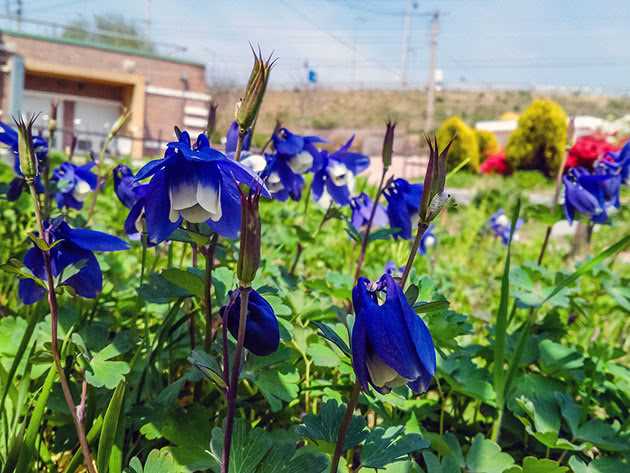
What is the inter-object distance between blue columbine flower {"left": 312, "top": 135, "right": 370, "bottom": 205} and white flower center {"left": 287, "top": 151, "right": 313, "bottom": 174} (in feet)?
0.27

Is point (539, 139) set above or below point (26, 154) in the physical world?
above

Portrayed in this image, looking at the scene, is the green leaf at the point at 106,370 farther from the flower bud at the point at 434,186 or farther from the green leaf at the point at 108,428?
the flower bud at the point at 434,186

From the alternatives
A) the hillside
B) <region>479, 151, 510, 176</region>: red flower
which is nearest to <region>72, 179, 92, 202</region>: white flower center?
<region>479, 151, 510, 176</region>: red flower

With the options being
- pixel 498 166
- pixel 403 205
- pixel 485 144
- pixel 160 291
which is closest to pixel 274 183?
pixel 403 205

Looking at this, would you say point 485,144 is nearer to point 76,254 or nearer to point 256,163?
point 256,163

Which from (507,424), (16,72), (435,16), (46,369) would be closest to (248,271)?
(46,369)

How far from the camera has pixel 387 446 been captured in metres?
0.76

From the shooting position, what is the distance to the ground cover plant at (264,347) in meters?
0.67

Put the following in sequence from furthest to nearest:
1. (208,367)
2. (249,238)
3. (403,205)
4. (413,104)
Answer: (413,104) < (403,205) < (208,367) < (249,238)

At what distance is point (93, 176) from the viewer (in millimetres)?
1724

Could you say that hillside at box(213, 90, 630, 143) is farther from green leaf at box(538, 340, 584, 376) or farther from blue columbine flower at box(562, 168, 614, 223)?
green leaf at box(538, 340, 584, 376)

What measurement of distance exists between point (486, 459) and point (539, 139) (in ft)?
56.3

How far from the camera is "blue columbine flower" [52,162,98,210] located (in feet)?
5.52

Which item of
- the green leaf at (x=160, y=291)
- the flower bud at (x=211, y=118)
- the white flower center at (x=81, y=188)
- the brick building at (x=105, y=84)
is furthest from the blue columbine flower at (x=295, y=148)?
the brick building at (x=105, y=84)
